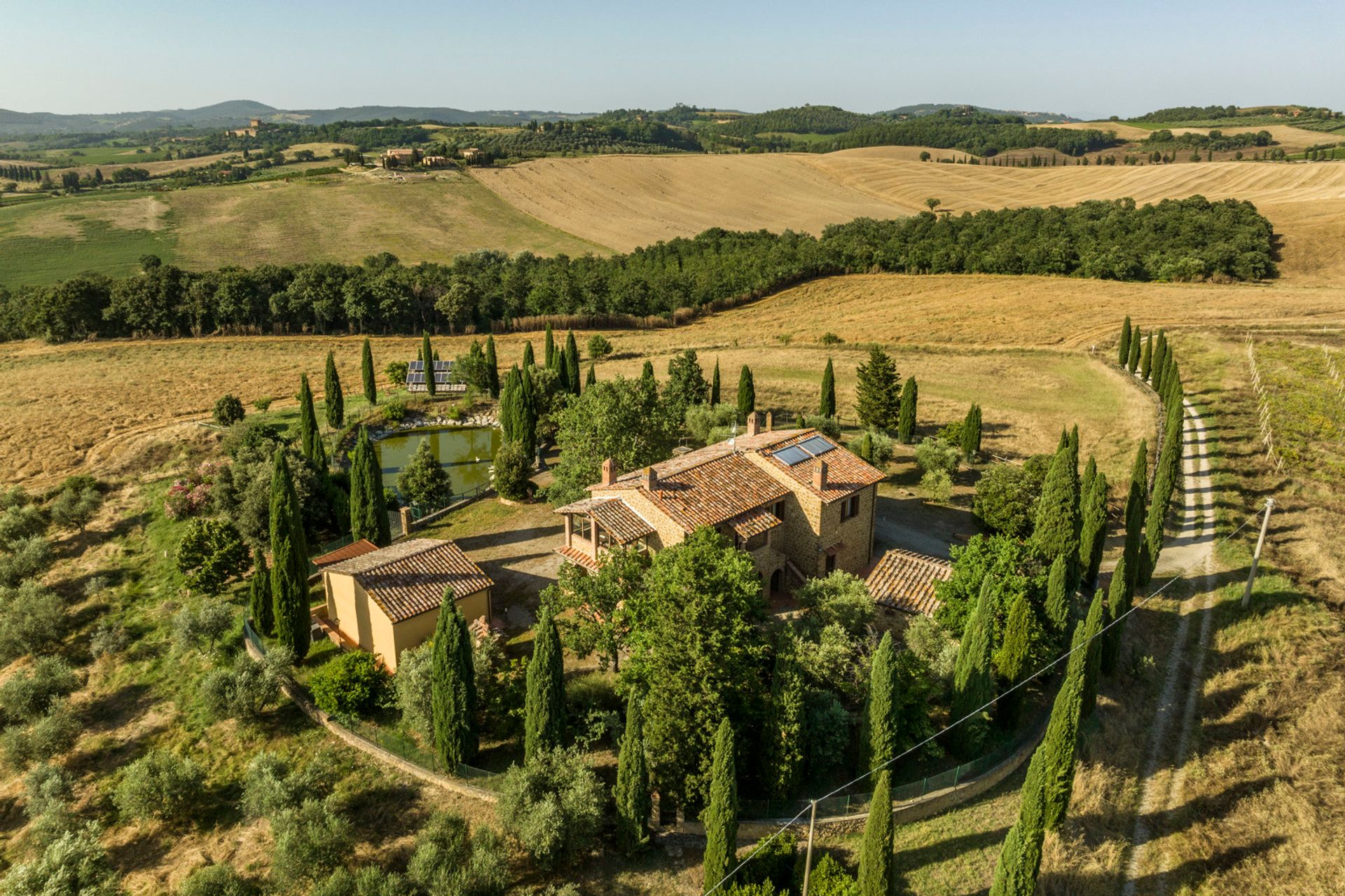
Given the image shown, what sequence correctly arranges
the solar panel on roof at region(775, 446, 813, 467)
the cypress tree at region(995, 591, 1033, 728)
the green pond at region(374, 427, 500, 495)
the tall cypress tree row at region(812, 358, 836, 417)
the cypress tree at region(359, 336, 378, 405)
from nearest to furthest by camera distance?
1. the cypress tree at region(995, 591, 1033, 728)
2. the solar panel on roof at region(775, 446, 813, 467)
3. the green pond at region(374, 427, 500, 495)
4. the tall cypress tree row at region(812, 358, 836, 417)
5. the cypress tree at region(359, 336, 378, 405)

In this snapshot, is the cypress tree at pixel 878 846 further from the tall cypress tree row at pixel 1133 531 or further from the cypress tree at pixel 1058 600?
the tall cypress tree row at pixel 1133 531

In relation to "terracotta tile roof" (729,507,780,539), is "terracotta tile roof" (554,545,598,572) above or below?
below

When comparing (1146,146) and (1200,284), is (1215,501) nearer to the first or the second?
(1200,284)

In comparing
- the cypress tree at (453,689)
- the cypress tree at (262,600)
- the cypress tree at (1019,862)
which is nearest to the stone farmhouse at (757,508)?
the cypress tree at (453,689)

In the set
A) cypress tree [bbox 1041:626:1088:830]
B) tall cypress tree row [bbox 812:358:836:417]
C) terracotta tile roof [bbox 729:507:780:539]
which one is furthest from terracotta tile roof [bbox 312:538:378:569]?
tall cypress tree row [bbox 812:358:836:417]

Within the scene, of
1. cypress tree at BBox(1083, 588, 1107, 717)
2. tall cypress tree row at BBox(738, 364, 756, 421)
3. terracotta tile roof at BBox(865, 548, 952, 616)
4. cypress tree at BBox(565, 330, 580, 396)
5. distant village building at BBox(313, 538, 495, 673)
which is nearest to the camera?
cypress tree at BBox(1083, 588, 1107, 717)

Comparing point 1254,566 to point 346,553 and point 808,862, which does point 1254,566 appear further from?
point 346,553

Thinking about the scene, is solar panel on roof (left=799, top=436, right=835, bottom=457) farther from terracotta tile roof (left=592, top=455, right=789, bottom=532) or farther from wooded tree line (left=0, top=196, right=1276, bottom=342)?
wooded tree line (left=0, top=196, right=1276, bottom=342)
